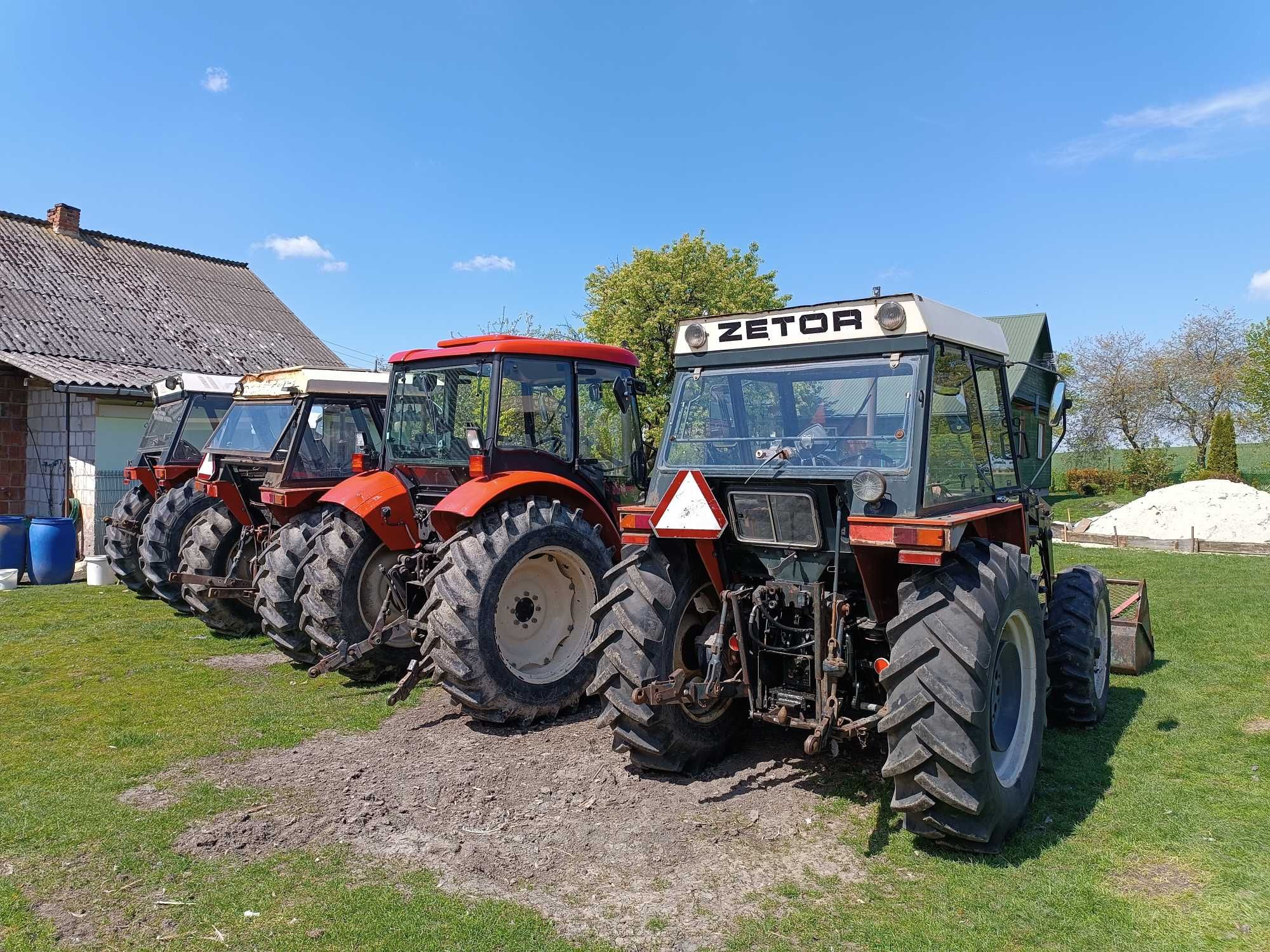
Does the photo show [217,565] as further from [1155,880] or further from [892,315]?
[1155,880]

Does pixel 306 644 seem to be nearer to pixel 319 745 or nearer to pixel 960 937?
pixel 319 745

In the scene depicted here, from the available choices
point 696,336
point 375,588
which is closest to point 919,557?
point 696,336

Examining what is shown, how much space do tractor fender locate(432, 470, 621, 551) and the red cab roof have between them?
911mm

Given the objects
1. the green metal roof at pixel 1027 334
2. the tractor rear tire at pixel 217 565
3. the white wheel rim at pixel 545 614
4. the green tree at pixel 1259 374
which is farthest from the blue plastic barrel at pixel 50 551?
the green tree at pixel 1259 374

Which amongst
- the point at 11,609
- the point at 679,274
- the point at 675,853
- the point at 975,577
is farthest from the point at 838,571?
the point at 679,274

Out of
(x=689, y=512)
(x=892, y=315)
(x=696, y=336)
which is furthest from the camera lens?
(x=696, y=336)

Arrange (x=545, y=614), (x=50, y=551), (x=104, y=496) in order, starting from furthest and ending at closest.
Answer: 1. (x=104, y=496)
2. (x=50, y=551)
3. (x=545, y=614)

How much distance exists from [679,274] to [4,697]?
1331 cm

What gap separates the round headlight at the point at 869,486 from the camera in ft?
12.6

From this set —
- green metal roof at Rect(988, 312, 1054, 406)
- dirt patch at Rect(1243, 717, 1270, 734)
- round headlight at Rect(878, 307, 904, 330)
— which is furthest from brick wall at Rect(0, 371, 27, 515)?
green metal roof at Rect(988, 312, 1054, 406)

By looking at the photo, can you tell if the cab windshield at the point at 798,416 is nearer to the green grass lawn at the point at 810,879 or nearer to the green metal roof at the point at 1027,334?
the green grass lawn at the point at 810,879

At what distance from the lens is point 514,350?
6.48m

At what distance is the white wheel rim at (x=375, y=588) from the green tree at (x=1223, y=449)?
26522mm

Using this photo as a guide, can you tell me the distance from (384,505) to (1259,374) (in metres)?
29.8
